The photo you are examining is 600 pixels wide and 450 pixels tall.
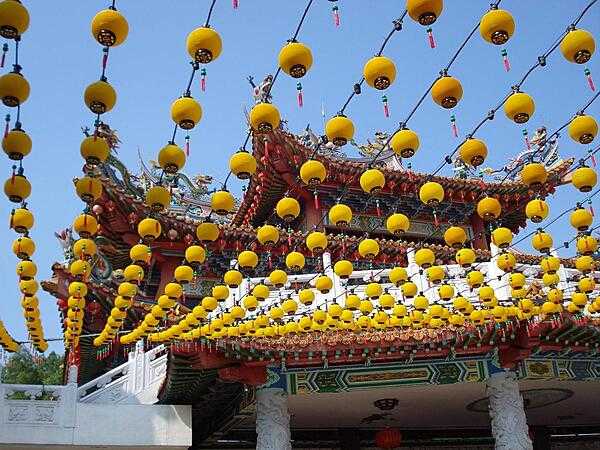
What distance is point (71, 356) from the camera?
12.7 metres

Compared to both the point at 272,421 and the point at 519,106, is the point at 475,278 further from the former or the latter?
the point at 519,106

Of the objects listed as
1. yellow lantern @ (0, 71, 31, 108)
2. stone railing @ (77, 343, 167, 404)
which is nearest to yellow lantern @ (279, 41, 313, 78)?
yellow lantern @ (0, 71, 31, 108)

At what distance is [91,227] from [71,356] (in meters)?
6.98

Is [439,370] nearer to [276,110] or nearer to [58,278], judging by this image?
[276,110]

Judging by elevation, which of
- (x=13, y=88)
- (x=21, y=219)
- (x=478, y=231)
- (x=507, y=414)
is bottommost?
(x=507, y=414)

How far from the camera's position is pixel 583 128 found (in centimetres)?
544

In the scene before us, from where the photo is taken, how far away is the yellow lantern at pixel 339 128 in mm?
5406

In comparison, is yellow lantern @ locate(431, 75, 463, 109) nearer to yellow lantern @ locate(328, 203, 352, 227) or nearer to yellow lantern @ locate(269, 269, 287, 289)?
yellow lantern @ locate(328, 203, 352, 227)

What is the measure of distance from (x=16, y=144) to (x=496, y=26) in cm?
358

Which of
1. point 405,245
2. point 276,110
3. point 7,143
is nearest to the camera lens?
point 7,143

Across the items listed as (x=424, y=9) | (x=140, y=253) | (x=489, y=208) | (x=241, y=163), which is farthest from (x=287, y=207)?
(x=424, y=9)

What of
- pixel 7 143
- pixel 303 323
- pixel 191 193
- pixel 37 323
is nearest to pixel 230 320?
pixel 303 323

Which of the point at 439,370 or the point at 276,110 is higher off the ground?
the point at 276,110

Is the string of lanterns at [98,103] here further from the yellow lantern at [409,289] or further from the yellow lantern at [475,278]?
the yellow lantern at [475,278]
